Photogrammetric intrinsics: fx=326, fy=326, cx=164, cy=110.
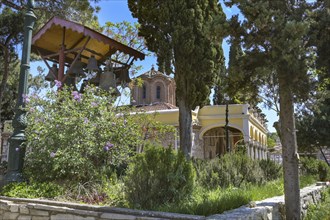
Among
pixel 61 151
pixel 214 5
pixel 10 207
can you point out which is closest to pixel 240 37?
pixel 61 151

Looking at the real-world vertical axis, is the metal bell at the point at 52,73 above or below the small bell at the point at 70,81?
above

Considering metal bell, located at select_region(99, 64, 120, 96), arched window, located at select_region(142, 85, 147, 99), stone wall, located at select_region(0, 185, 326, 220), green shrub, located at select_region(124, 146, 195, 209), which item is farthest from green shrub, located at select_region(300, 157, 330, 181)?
arched window, located at select_region(142, 85, 147, 99)

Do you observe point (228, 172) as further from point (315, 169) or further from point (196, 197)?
point (315, 169)

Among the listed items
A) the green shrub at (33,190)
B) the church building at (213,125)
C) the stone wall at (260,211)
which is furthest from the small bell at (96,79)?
the church building at (213,125)

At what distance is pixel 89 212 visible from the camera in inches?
183

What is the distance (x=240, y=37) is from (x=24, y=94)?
15.1ft

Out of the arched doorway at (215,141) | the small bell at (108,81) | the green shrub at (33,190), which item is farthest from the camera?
the arched doorway at (215,141)

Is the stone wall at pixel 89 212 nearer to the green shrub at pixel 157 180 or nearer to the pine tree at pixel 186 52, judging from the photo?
the green shrub at pixel 157 180

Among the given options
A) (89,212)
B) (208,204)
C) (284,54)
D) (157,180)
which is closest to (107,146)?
(157,180)

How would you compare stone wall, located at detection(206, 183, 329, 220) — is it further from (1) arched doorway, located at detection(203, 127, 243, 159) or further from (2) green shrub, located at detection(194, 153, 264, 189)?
(1) arched doorway, located at detection(203, 127, 243, 159)

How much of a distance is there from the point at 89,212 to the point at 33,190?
6.67ft

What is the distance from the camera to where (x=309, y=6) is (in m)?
5.50

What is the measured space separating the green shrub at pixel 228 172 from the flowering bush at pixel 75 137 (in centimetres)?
174

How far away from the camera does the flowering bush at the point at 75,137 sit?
6461 millimetres
